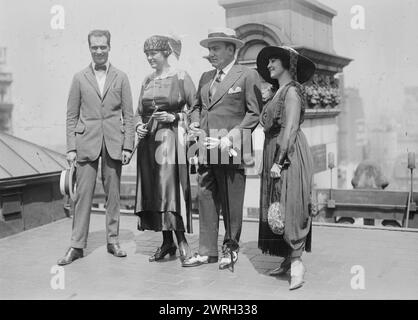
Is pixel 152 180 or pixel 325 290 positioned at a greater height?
pixel 152 180

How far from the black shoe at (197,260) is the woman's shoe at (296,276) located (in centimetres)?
109

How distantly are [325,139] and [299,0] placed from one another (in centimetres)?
281

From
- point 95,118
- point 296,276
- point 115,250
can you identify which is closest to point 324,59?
point 95,118

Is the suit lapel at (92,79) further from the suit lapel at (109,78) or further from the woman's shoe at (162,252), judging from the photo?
the woman's shoe at (162,252)

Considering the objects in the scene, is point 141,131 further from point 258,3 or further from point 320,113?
point 320,113

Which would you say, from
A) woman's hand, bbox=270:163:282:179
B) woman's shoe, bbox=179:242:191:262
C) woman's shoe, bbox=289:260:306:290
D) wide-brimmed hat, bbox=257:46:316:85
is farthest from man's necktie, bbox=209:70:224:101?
woman's shoe, bbox=289:260:306:290

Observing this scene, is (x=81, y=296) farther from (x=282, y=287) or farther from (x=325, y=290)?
(x=325, y=290)

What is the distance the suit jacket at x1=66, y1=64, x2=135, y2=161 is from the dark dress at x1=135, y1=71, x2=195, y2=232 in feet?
0.75

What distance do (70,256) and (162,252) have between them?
96cm

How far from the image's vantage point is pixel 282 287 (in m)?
4.79

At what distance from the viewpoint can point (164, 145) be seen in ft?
18.5

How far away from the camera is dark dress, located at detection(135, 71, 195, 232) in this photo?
5598mm
